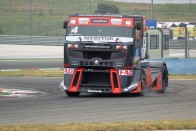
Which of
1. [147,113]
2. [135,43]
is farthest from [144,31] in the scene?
[147,113]

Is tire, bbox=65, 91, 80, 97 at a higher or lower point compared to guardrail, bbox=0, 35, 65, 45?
higher

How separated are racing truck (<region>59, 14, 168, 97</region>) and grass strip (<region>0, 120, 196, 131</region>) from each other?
21.8 feet

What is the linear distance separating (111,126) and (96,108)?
12.9 ft

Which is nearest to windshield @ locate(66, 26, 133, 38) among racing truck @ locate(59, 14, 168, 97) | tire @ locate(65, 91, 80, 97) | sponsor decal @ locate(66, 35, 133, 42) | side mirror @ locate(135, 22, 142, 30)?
racing truck @ locate(59, 14, 168, 97)

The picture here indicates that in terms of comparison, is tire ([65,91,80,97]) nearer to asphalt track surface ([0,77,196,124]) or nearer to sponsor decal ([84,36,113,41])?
asphalt track surface ([0,77,196,124])

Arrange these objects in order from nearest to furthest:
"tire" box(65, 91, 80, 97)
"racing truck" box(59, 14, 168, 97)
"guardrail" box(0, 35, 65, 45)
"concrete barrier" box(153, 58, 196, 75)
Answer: "racing truck" box(59, 14, 168, 97) < "tire" box(65, 91, 80, 97) < "concrete barrier" box(153, 58, 196, 75) < "guardrail" box(0, 35, 65, 45)

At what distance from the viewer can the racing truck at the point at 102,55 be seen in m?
20.4

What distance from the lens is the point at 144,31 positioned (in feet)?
71.9

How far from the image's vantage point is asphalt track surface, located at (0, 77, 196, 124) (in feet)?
49.0

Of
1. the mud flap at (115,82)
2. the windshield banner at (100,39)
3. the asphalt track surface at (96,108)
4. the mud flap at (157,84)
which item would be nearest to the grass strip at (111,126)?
the asphalt track surface at (96,108)

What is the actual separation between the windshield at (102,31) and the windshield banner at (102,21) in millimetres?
95

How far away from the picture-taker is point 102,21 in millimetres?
20750

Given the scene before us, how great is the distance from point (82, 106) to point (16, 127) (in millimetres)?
4704

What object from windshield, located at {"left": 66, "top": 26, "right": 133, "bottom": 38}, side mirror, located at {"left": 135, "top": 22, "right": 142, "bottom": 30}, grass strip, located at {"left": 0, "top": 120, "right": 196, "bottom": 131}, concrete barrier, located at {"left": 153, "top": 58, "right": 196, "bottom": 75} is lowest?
concrete barrier, located at {"left": 153, "top": 58, "right": 196, "bottom": 75}
